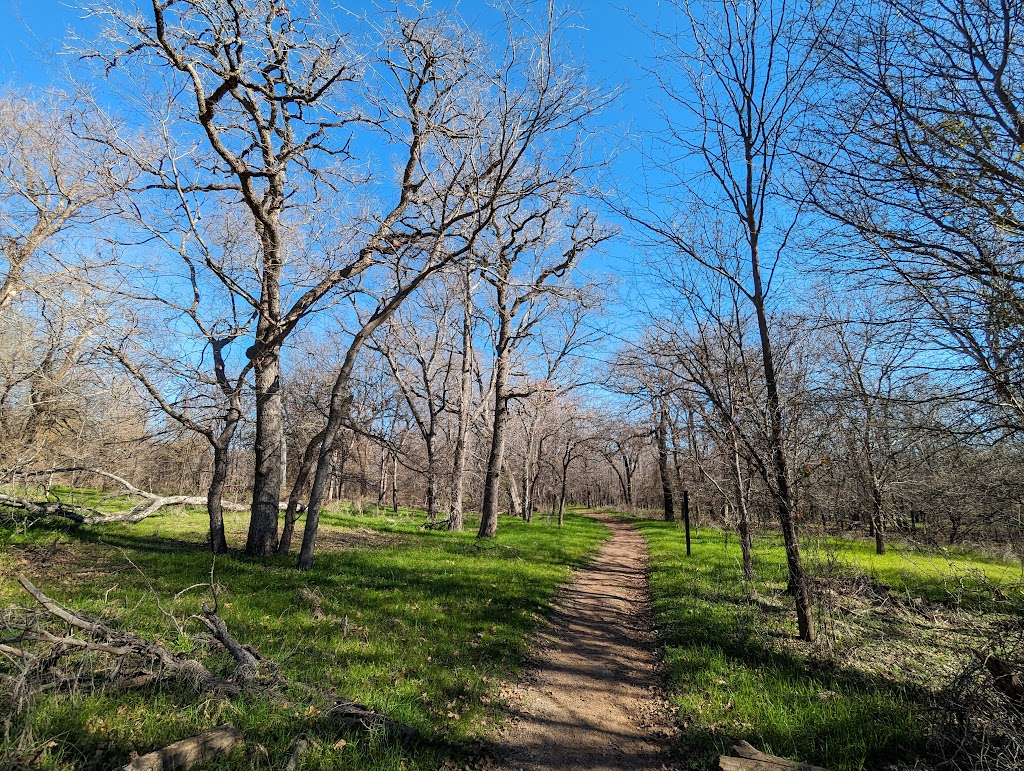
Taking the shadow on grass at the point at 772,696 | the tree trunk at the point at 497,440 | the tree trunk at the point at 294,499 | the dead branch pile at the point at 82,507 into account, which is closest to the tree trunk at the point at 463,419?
the tree trunk at the point at 497,440

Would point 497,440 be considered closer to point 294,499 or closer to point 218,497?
point 294,499

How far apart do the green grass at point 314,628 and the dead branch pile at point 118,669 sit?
10 cm

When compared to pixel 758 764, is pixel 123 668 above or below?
above

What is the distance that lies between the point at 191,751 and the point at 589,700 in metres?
3.43

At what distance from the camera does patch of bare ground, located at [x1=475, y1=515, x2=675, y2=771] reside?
12.2ft

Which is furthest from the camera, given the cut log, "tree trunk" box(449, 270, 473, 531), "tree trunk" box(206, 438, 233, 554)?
"tree trunk" box(449, 270, 473, 531)

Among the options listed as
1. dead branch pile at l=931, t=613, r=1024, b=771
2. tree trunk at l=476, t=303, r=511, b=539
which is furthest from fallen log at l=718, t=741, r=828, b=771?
tree trunk at l=476, t=303, r=511, b=539

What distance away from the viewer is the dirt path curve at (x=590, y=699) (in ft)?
12.2

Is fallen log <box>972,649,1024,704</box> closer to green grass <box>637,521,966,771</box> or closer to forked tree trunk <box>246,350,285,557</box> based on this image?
green grass <box>637,521,966,771</box>

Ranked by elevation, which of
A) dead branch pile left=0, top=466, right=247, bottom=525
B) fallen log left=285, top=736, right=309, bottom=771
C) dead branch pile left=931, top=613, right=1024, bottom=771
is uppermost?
dead branch pile left=0, top=466, right=247, bottom=525

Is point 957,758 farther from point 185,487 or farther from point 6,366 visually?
point 185,487

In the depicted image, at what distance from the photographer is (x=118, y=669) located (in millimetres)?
3227

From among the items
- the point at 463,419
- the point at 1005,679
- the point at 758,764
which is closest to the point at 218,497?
the point at 758,764

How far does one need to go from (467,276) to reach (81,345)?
1161 centimetres
